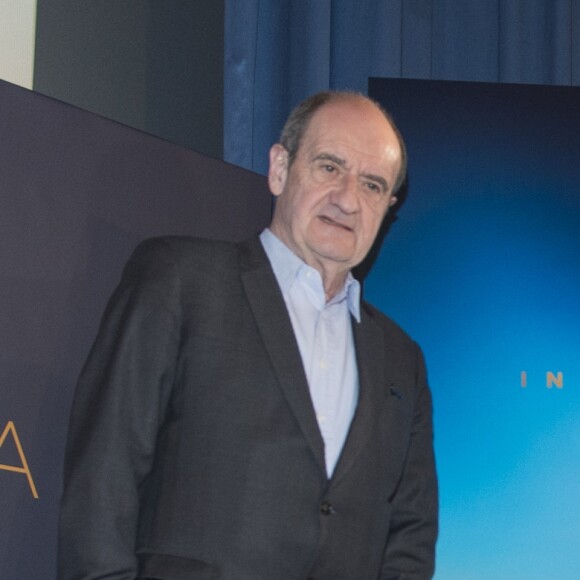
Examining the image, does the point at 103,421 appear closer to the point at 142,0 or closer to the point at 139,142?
the point at 139,142

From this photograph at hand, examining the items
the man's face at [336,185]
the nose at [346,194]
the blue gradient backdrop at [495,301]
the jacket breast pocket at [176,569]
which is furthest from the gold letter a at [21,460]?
the blue gradient backdrop at [495,301]

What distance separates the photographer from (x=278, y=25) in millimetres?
3053

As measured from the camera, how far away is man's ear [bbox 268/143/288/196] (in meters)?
2.09

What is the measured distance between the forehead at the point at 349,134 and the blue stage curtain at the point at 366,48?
3.16ft

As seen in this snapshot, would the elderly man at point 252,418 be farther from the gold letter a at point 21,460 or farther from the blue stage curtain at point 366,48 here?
the blue stage curtain at point 366,48

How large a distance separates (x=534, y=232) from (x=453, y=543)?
0.76m

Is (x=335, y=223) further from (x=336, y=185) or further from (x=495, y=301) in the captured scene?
(x=495, y=301)

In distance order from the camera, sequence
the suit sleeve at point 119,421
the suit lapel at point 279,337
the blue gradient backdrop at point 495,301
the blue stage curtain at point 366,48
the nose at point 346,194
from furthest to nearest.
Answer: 1. the blue stage curtain at point 366,48
2. the blue gradient backdrop at point 495,301
3. the nose at point 346,194
4. the suit lapel at point 279,337
5. the suit sleeve at point 119,421

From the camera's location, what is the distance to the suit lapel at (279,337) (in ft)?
5.64

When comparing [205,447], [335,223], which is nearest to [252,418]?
[205,447]

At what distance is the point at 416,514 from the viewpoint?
2.01m

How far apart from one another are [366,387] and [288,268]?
0.90 ft

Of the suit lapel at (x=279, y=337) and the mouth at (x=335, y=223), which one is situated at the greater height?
the mouth at (x=335, y=223)

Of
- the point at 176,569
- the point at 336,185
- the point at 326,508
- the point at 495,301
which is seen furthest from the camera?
the point at 495,301
